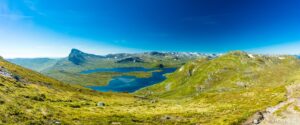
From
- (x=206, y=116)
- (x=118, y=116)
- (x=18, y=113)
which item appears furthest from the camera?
(x=206, y=116)

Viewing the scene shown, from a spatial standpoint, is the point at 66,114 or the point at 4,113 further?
the point at 66,114

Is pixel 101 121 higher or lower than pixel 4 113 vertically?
lower

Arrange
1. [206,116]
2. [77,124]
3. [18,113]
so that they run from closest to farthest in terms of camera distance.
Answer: [18,113]
[77,124]
[206,116]

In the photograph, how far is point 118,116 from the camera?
6378cm

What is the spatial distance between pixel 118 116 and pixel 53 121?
2020cm

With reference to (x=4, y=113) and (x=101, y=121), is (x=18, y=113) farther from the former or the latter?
(x=101, y=121)

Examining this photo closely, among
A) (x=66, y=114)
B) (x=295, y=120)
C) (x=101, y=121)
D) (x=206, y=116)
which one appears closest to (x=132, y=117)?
(x=101, y=121)

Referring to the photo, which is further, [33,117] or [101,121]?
[101,121]

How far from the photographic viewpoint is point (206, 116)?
70.6 metres

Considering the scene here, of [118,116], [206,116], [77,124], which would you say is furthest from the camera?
[206,116]

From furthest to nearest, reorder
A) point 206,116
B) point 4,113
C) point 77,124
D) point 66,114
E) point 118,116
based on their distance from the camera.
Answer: point 206,116 → point 118,116 → point 66,114 → point 77,124 → point 4,113

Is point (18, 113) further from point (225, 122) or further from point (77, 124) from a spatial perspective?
point (225, 122)

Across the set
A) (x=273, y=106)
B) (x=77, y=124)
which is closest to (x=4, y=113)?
(x=77, y=124)

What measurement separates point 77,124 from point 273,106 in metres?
57.9
